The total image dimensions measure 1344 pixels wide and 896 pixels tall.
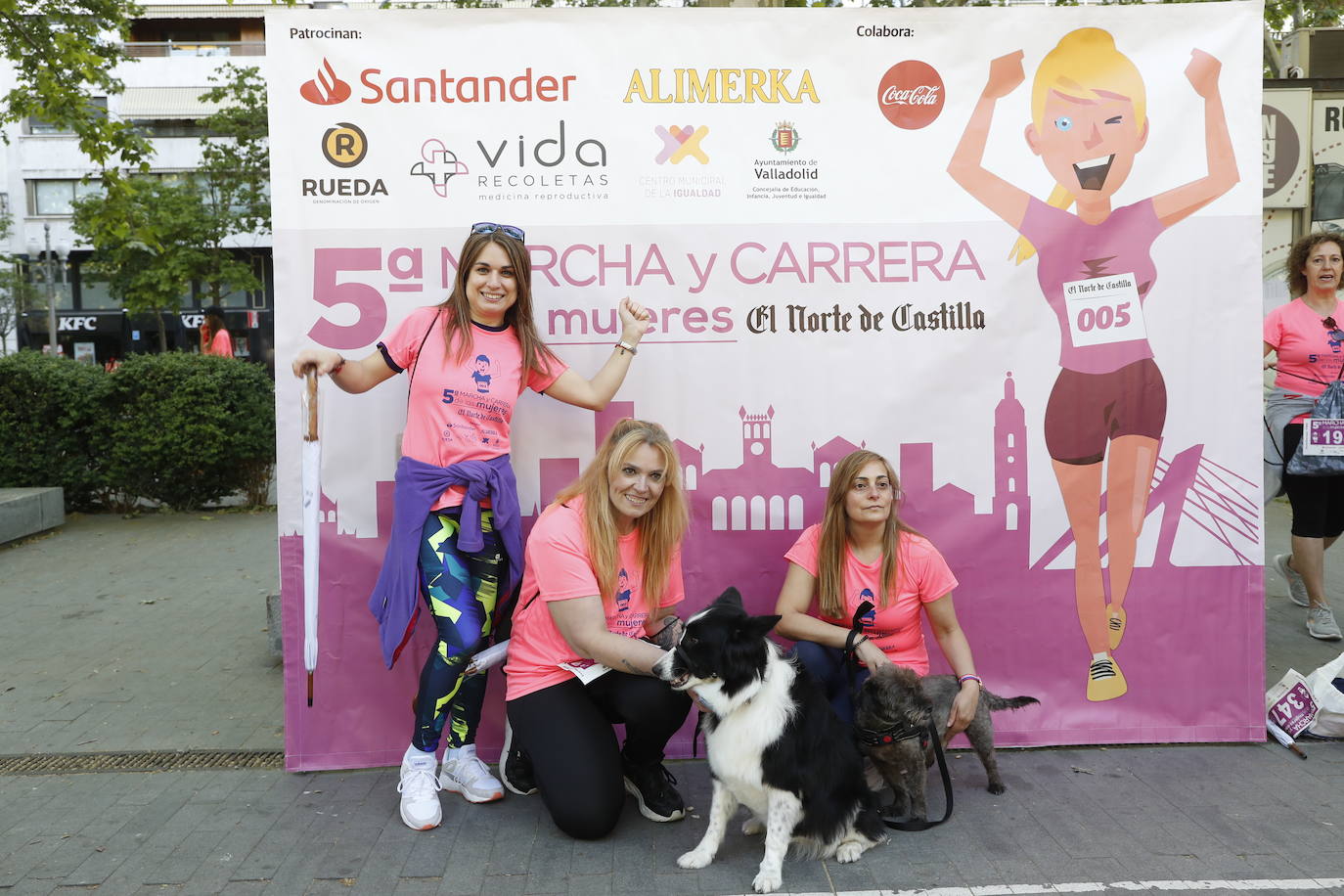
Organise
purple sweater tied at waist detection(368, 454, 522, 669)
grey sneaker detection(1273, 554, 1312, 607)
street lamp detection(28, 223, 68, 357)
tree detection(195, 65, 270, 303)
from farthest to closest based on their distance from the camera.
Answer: street lamp detection(28, 223, 68, 357), tree detection(195, 65, 270, 303), grey sneaker detection(1273, 554, 1312, 607), purple sweater tied at waist detection(368, 454, 522, 669)

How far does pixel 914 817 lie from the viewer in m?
3.51

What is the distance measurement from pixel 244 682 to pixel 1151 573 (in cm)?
419

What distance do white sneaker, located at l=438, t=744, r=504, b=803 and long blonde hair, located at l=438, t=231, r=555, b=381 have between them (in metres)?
1.39

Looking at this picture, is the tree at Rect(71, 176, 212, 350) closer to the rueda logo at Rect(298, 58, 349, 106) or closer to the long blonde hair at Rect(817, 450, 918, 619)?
the rueda logo at Rect(298, 58, 349, 106)

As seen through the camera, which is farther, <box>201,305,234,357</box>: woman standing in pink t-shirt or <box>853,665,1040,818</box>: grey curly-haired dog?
<box>201,305,234,357</box>: woman standing in pink t-shirt

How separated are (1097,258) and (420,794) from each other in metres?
Answer: 3.23

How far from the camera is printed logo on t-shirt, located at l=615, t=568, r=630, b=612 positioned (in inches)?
142

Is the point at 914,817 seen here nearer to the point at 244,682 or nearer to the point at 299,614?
the point at 299,614

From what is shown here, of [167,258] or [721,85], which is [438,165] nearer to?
[721,85]

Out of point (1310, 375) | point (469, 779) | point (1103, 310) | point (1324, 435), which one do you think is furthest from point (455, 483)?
point (1310, 375)

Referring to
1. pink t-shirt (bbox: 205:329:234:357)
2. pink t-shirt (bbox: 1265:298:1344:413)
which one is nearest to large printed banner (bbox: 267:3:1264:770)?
pink t-shirt (bbox: 1265:298:1344:413)

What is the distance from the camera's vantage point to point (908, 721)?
11.2ft

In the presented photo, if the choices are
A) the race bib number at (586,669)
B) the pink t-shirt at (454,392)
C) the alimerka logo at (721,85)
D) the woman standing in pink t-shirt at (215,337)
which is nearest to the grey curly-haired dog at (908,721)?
the race bib number at (586,669)

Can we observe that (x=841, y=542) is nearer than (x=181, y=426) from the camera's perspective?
Yes
